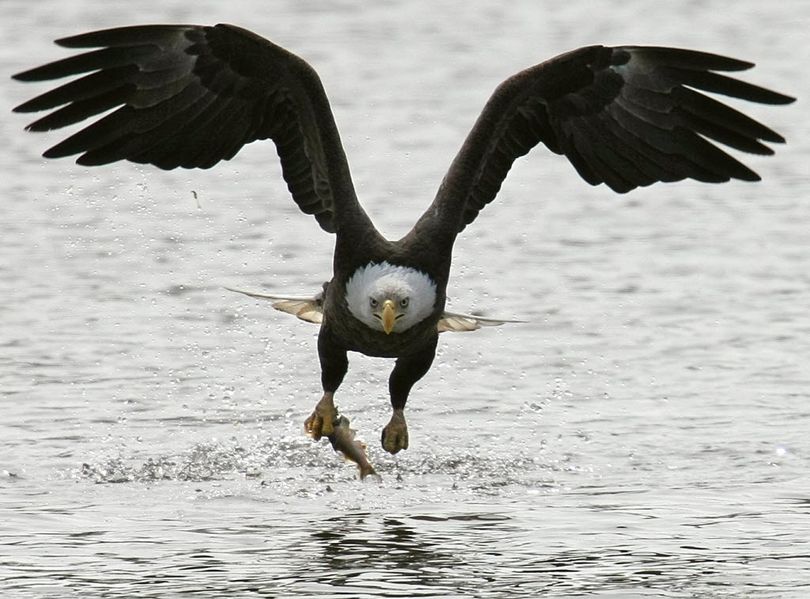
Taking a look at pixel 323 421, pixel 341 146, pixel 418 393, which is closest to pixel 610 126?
pixel 341 146

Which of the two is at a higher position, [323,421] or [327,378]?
[327,378]

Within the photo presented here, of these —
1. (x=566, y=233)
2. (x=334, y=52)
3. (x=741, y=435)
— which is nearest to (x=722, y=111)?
(x=741, y=435)

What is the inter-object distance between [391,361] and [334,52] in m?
10.6

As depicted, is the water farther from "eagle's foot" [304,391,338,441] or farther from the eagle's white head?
the eagle's white head

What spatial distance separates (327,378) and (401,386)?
1.09 feet

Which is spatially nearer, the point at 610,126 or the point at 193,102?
the point at 193,102

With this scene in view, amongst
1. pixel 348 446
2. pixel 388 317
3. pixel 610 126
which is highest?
pixel 610 126

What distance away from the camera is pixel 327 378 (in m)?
9.24

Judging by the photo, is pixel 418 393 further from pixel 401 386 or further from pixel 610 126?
pixel 610 126

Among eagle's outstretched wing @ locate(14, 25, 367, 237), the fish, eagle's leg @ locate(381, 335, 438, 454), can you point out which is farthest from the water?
eagle's outstretched wing @ locate(14, 25, 367, 237)

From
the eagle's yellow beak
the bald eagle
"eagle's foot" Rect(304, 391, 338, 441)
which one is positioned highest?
the bald eagle

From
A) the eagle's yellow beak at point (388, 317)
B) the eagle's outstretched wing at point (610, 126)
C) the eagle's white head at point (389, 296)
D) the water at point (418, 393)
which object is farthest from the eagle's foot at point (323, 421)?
the eagle's outstretched wing at point (610, 126)

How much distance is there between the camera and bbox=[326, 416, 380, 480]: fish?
9078mm

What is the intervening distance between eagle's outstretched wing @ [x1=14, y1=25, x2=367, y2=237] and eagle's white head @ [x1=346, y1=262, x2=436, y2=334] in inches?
13.0
